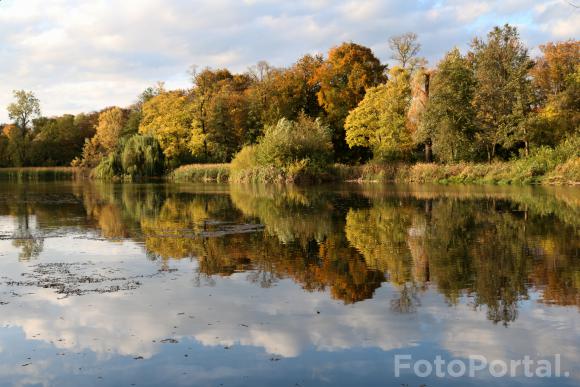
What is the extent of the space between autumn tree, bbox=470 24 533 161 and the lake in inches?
1224

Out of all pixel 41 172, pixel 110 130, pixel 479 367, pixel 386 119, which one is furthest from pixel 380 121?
pixel 41 172

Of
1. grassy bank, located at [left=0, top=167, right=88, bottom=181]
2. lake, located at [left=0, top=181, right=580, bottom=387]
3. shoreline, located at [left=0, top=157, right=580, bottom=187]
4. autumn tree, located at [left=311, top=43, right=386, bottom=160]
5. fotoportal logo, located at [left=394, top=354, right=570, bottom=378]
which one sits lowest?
fotoportal logo, located at [left=394, top=354, right=570, bottom=378]

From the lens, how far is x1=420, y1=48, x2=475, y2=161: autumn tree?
45.9m

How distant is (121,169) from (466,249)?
176 ft

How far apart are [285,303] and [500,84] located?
43004mm

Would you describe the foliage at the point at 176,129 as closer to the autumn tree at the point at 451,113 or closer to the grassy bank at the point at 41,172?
the grassy bank at the point at 41,172

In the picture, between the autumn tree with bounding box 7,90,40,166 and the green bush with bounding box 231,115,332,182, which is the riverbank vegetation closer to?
the green bush with bounding box 231,115,332,182

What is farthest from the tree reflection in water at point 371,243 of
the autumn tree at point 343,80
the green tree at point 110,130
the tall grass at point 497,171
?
the green tree at point 110,130

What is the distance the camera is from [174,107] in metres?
70.2

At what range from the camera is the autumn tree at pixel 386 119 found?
51.3 metres

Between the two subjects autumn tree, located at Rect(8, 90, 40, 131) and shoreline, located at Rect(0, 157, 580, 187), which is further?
autumn tree, located at Rect(8, 90, 40, 131)

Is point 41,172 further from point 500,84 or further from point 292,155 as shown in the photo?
point 500,84

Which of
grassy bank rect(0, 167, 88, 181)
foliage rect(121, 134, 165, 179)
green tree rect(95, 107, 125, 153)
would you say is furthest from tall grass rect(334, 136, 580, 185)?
grassy bank rect(0, 167, 88, 181)

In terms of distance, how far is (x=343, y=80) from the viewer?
61.2m
